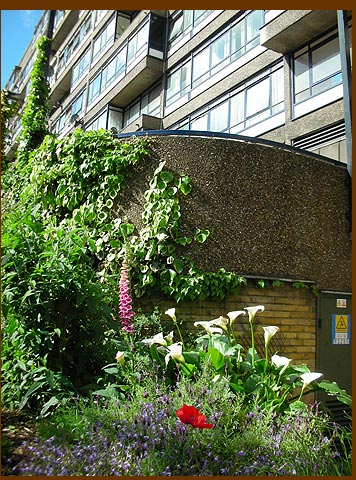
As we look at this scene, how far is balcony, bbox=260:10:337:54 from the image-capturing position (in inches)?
422

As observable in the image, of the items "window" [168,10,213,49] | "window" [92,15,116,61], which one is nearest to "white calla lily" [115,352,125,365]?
"window" [168,10,213,49]

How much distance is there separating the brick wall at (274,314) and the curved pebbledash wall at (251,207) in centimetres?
24

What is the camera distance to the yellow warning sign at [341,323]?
6.08 m

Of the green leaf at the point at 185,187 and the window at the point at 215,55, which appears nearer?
the green leaf at the point at 185,187

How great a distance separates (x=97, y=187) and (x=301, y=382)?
3.29 meters

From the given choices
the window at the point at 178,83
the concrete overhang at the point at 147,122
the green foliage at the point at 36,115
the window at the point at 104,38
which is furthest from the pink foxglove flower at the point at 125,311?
the window at the point at 104,38

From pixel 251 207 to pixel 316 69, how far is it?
7.38 meters

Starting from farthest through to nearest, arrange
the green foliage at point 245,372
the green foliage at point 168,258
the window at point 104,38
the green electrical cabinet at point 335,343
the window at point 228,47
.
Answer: the window at point 104,38
the window at point 228,47
the green electrical cabinet at point 335,343
the green foliage at point 168,258
the green foliage at point 245,372

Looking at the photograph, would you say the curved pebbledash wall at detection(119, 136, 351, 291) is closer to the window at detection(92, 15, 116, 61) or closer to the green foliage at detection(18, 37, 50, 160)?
the green foliage at detection(18, 37, 50, 160)

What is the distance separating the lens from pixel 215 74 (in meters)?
14.8

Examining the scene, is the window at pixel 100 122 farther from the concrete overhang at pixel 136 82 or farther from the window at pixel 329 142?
the window at pixel 329 142

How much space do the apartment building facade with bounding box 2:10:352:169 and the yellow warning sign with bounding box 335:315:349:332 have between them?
394 centimetres

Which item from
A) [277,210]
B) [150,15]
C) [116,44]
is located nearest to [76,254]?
[277,210]

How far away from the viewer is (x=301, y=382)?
3748 mm
